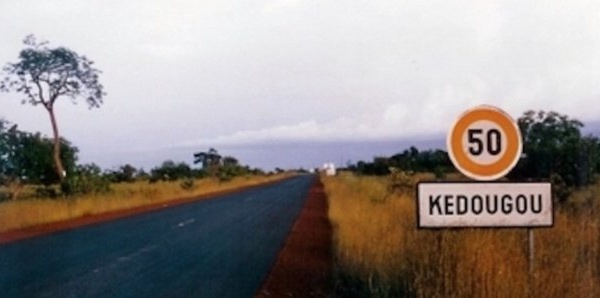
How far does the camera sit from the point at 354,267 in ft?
49.5

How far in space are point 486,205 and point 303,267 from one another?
30.1 ft

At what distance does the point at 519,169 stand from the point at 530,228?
14956mm

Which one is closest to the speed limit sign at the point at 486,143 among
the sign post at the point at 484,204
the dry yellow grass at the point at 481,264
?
the sign post at the point at 484,204

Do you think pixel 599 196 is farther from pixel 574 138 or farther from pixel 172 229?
pixel 172 229

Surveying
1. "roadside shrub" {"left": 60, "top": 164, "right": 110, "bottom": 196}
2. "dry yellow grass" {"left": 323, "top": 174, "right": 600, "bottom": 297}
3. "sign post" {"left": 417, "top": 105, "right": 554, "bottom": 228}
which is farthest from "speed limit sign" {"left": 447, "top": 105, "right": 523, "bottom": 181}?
"roadside shrub" {"left": 60, "top": 164, "right": 110, "bottom": 196}

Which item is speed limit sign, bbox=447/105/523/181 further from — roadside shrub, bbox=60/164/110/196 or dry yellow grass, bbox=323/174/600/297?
roadside shrub, bbox=60/164/110/196

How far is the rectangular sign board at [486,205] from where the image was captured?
10.1 metres

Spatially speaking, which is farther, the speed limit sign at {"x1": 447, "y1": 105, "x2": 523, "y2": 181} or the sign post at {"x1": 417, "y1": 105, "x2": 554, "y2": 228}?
the sign post at {"x1": 417, "y1": 105, "x2": 554, "y2": 228}

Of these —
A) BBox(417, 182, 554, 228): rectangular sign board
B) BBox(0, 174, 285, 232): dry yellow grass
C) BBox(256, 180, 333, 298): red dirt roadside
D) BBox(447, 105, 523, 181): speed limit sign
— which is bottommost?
BBox(256, 180, 333, 298): red dirt roadside

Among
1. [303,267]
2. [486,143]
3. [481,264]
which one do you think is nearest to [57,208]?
[303,267]

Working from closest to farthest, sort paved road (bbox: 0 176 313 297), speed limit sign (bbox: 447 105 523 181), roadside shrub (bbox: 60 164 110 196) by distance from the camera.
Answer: speed limit sign (bbox: 447 105 523 181), paved road (bbox: 0 176 313 297), roadside shrub (bbox: 60 164 110 196)

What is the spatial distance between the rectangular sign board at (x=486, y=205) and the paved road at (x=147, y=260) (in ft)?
17.4

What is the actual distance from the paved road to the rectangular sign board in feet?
17.4

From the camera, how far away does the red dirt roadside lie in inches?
606
